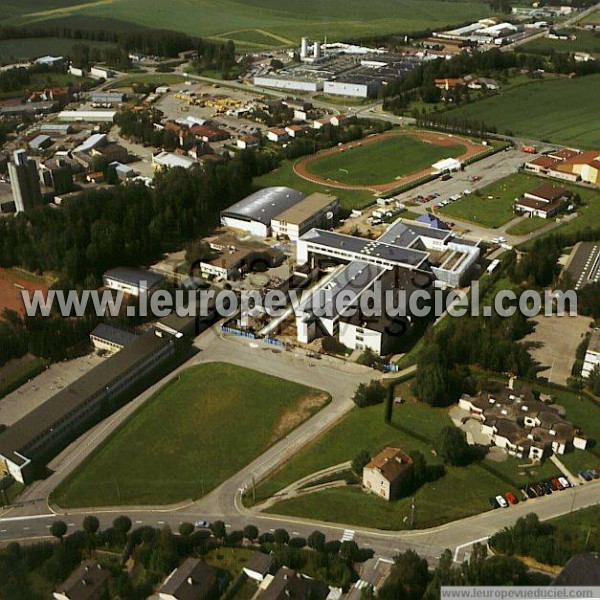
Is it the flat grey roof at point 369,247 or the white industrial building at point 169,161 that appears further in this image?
the white industrial building at point 169,161

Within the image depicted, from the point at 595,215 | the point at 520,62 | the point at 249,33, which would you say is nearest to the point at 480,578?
the point at 595,215

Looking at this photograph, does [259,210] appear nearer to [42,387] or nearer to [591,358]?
[42,387]

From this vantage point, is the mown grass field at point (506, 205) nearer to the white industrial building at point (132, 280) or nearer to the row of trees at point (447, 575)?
the white industrial building at point (132, 280)

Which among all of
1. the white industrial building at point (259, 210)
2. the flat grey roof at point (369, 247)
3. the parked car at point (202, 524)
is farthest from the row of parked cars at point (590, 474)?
the white industrial building at point (259, 210)

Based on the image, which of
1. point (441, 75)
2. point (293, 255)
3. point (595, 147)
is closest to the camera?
point (293, 255)

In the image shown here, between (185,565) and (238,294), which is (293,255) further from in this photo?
(185,565)

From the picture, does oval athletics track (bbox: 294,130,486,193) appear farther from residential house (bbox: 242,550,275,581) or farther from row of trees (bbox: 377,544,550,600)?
residential house (bbox: 242,550,275,581)

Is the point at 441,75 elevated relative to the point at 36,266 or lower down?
elevated
